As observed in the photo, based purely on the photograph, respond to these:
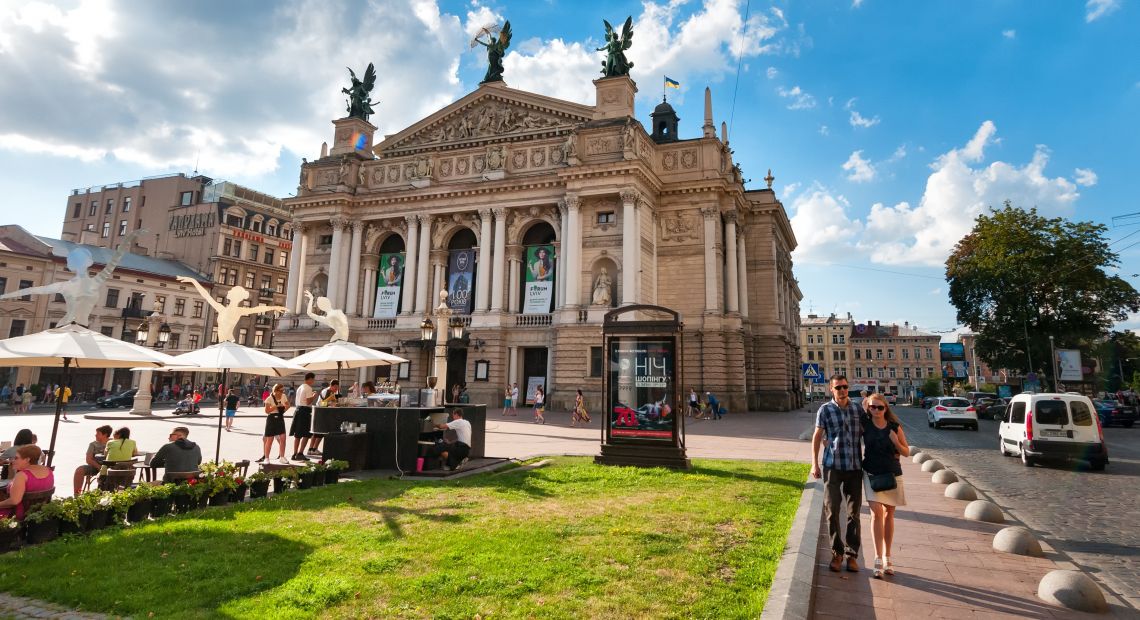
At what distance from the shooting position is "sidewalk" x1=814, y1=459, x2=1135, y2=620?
17.9ft

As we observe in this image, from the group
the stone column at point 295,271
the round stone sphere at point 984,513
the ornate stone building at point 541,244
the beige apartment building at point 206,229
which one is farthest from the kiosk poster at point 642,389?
the beige apartment building at point 206,229

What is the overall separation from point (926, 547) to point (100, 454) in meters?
12.8

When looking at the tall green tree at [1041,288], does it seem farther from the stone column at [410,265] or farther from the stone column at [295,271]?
the stone column at [295,271]

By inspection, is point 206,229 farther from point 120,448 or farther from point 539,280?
point 120,448

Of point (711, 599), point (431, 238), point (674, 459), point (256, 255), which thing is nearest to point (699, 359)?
point (431, 238)

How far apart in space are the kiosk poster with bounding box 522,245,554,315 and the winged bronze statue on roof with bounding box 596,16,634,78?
12749 millimetres

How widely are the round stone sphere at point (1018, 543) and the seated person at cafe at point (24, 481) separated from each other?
11662 mm

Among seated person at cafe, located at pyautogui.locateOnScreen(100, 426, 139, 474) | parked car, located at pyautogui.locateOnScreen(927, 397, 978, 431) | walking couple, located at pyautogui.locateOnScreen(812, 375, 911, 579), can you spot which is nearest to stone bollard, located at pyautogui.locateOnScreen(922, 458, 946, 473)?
walking couple, located at pyautogui.locateOnScreen(812, 375, 911, 579)

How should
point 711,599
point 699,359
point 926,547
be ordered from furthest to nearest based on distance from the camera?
point 699,359, point 926,547, point 711,599

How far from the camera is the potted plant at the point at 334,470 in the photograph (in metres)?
11.2

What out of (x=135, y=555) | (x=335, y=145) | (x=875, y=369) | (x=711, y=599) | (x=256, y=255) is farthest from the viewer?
(x=875, y=369)

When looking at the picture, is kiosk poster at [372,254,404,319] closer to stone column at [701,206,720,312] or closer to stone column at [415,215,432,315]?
stone column at [415,215,432,315]

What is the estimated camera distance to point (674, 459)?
13.0 m

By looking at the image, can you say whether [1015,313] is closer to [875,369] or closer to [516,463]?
[516,463]
